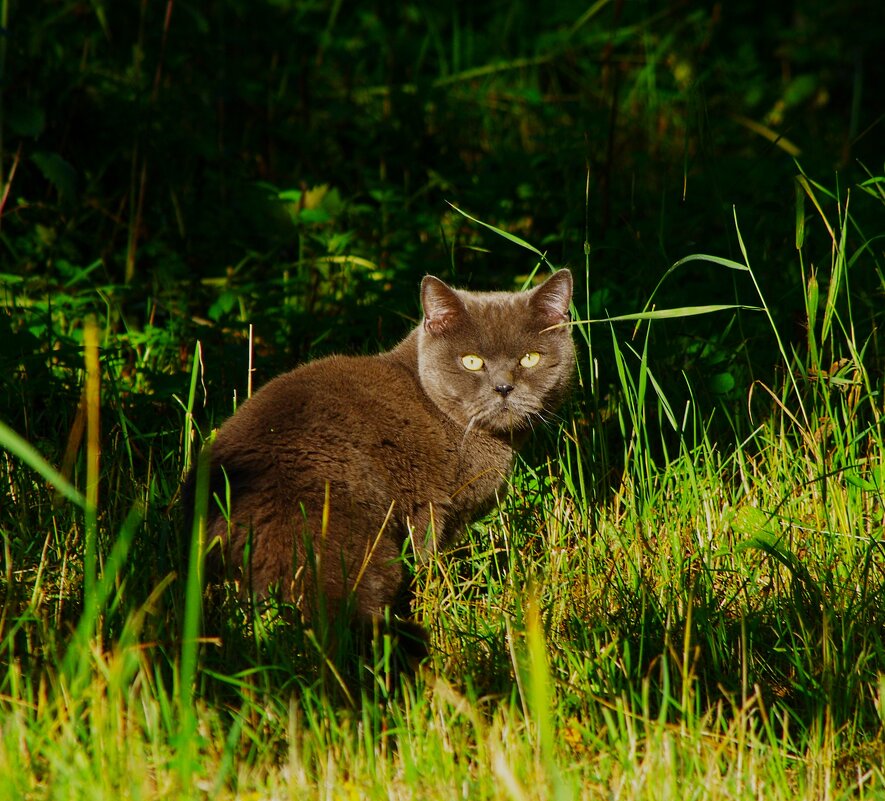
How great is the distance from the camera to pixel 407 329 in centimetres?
407

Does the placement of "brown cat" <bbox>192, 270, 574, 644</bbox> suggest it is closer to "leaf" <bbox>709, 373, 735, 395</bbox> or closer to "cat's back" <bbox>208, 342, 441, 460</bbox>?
"cat's back" <bbox>208, 342, 441, 460</bbox>

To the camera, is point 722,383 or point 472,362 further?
point 722,383

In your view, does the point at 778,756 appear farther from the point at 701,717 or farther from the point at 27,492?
the point at 27,492

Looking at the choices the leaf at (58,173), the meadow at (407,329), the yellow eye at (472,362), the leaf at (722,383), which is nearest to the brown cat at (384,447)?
the yellow eye at (472,362)

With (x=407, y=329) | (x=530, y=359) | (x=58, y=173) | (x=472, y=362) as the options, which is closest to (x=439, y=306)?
(x=472, y=362)

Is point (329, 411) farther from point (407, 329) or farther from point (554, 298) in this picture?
point (407, 329)

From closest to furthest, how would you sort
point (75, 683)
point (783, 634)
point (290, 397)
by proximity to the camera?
point (75, 683)
point (783, 634)
point (290, 397)

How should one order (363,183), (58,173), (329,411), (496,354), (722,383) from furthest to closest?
(363,183) < (58,173) < (722,383) < (496,354) < (329,411)

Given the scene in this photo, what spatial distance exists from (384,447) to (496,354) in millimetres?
548

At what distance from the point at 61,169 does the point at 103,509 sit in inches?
64.7

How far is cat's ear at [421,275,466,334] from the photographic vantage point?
324 cm

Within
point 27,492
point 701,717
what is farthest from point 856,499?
point 27,492

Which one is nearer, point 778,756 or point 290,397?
point 778,756

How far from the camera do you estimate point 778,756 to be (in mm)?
1954
